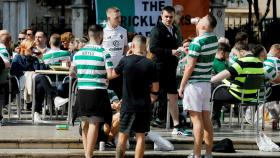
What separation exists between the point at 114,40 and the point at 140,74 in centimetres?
231

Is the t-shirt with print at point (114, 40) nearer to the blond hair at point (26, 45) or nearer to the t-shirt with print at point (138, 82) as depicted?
the t-shirt with print at point (138, 82)

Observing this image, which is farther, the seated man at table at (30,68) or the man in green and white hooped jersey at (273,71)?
the seated man at table at (30,68)

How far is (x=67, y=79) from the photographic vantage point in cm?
1731

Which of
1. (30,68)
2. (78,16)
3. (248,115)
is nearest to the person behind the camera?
(30,68)

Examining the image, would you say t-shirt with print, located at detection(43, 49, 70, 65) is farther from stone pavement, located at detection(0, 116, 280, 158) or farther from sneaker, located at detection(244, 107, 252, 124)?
sneaker, located at detection(244, 107, 252, 124)

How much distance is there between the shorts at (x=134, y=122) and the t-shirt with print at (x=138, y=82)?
0.07 m

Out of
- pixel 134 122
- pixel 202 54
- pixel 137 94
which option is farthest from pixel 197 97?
pixel 134 122

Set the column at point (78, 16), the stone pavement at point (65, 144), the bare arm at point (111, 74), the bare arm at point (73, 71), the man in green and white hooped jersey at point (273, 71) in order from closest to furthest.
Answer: the bare arm at point (111, 74)
the bare arm at point (73, 71)
the stone pavement at point (65, 144)
the man in green and white hooped jersey at point (273, 71)
the column at point (78, 16)

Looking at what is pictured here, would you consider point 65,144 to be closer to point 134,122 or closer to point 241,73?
point 134,122

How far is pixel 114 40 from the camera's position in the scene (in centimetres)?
1527

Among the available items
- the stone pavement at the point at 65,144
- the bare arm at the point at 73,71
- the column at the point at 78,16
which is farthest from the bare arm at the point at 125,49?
the column at the point at 78,16

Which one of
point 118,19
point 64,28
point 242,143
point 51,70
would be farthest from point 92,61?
point 64,28

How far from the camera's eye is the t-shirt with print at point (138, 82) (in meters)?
13.0

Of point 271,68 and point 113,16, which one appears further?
point 271,68
